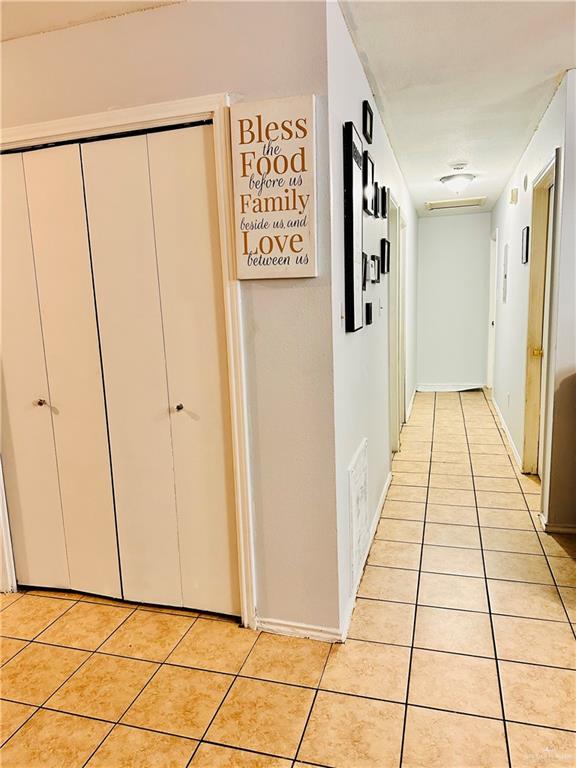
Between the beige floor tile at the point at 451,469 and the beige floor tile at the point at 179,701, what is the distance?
2.51 metres

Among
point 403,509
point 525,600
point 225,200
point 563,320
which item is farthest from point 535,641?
point 225,200

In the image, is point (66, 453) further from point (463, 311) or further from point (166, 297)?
point (463, 311)

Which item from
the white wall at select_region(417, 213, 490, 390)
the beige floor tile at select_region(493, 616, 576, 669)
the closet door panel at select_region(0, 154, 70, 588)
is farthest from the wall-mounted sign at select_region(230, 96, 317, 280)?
the white wall at select_region(417, 213, 490, 390)

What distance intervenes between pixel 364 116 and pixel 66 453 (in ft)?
6.86

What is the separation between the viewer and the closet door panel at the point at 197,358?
2023mm

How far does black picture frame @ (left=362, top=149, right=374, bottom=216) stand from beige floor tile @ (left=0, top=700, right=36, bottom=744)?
96.0 inches

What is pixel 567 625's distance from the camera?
216cm

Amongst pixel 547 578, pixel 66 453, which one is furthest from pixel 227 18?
pixel 547 578

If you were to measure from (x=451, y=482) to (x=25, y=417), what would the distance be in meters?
2.79

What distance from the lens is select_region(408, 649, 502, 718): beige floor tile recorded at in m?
1.76

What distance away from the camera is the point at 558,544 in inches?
113

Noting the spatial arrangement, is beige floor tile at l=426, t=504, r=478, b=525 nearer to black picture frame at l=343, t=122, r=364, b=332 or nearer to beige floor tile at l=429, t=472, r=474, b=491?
beige floor tile at l=429, t=472, r=474, b=491

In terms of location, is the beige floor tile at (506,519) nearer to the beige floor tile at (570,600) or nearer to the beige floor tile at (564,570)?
the beige floor tile at (564,570)

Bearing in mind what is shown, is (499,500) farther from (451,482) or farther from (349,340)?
(349,340)
